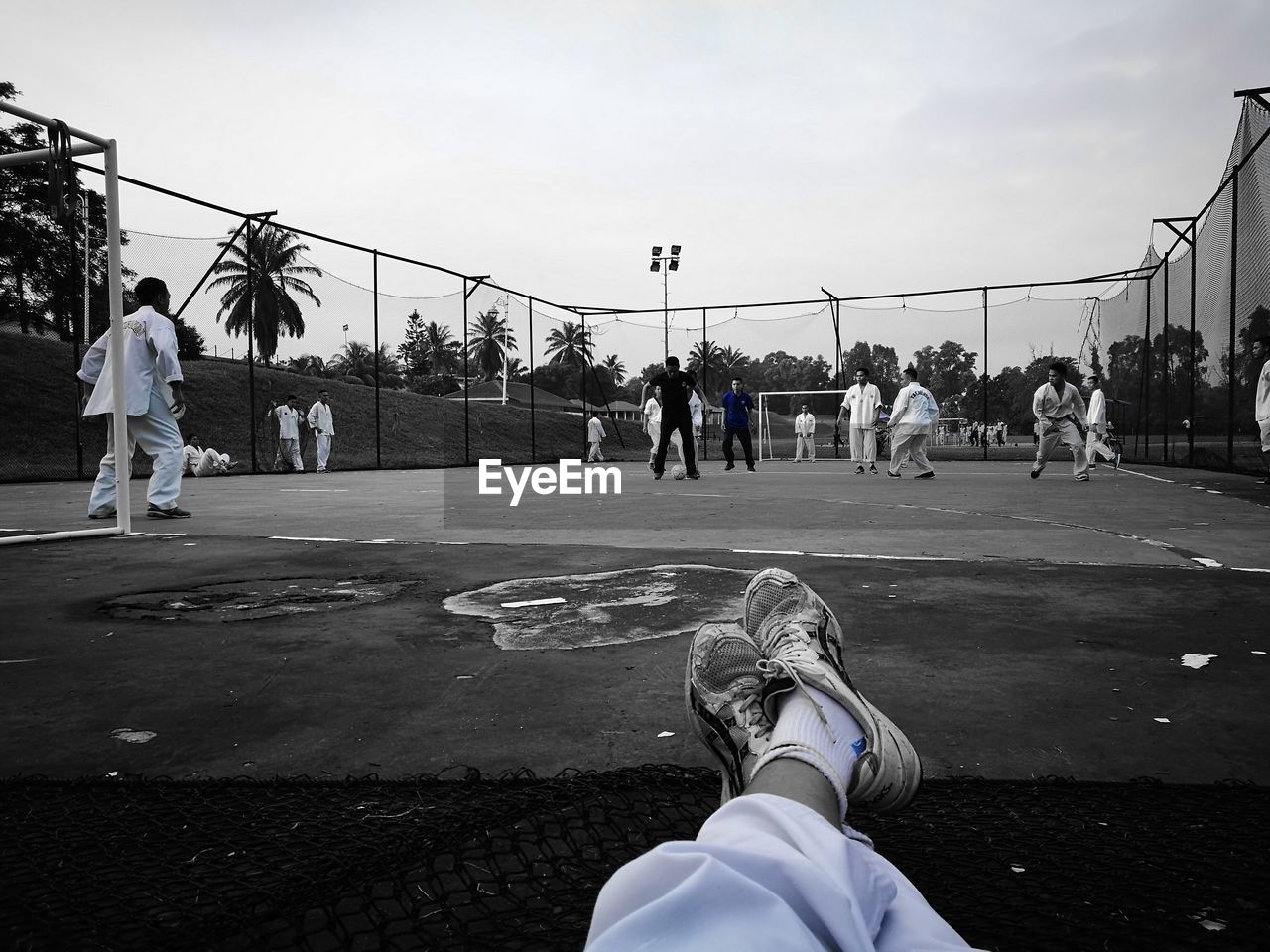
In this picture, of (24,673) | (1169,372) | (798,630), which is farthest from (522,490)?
(1169,372)

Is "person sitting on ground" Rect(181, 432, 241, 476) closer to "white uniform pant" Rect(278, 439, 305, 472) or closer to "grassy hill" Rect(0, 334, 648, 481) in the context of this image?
"grassy hill" Rect(0, 334, 648, 481)

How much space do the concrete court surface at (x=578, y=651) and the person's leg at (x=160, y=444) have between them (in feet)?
4.68

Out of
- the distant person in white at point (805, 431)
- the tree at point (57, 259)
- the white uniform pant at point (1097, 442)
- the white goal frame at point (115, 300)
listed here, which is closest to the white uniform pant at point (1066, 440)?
the white uniform pant at point (1097, 442)

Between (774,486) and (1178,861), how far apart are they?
9.88m

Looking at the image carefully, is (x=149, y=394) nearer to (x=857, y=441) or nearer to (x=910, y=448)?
(x=910, y=448)

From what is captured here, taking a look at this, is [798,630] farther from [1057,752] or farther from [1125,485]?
[1125,485]

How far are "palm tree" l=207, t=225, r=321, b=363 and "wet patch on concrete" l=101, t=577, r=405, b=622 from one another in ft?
40.7

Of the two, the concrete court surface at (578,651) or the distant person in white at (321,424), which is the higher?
the distant person in white at (321,424)

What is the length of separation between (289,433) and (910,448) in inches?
509

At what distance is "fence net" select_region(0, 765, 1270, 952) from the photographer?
1268 mm

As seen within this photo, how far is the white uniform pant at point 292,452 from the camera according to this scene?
18656 millimetres

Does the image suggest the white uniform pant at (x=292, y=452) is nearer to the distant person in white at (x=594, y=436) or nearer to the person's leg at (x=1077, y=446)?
the distant person in white at (x=594, y=436)

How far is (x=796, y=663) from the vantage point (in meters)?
1.61

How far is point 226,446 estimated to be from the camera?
24.7 m
